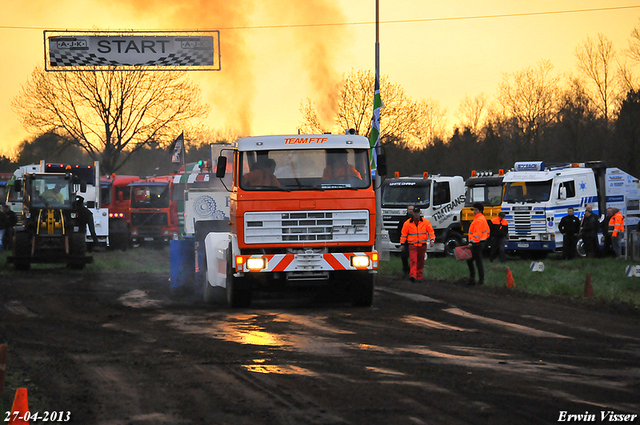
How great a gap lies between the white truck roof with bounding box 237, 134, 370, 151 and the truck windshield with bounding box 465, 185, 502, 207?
16291mm

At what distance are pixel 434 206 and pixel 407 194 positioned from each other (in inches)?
40.6

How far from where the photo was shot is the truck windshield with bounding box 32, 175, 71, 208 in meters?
22.9

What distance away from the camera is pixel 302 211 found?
12492mm

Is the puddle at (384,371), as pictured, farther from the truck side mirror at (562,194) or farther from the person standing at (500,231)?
the truck side mirror at (562,194)

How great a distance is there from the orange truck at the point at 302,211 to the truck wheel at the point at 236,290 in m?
0.13

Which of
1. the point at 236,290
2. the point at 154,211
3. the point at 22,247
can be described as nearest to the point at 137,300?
the point at 236,290

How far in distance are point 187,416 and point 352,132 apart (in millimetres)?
8057

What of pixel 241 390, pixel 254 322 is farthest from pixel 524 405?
pixel 254 322

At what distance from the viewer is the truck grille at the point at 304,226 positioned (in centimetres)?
1247

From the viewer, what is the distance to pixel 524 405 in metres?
6.41

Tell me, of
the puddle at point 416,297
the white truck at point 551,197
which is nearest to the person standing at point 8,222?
the puddle at point 416,297

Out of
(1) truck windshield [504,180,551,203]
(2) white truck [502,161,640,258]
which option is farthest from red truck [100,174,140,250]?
(2) white truck [502,161,640,258]

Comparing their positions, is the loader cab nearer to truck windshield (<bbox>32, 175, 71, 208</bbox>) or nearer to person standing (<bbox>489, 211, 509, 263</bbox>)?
truck windshield (<bbox>32, 175, 71, 208</bbox>)

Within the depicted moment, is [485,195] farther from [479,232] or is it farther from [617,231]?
[479,232]
